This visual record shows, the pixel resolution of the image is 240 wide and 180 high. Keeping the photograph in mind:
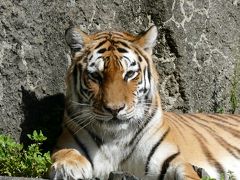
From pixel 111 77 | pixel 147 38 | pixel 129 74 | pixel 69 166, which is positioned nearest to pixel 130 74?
pixel 129 74

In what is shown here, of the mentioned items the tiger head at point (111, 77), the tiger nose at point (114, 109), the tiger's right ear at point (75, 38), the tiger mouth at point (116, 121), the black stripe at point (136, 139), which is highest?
the tiger's right ear at point (75, 38)

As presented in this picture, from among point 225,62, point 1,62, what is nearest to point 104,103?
point 1,62

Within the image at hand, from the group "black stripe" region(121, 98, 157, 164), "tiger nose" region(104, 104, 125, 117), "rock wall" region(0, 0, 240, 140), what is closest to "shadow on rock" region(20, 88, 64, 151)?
"rock wall" region(0, 0, 240, 140)

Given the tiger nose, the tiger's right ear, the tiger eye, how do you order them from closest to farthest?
1. the tiger nose
2. the tiger eye
3. the tiger's right ear

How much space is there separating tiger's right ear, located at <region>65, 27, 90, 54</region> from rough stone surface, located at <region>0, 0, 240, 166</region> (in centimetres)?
41

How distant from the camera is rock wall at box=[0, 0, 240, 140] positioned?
6141 millimetres

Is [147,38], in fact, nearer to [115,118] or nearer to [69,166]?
[115,118]

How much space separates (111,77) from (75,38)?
17.9 inches

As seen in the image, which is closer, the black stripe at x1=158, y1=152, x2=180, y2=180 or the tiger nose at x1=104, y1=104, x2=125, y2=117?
the tiger nose at x1=104, y1=104, x2=125, y2=117

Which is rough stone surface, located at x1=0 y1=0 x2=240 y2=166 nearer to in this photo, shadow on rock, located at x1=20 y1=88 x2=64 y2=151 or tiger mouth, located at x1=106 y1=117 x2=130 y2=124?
shadow on rock, located at x1=20 y1=88 x2=64 y2=151

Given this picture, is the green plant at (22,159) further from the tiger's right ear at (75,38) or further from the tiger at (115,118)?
the tiger's right ear at (75,38)

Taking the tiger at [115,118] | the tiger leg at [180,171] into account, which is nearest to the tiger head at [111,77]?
the tiger at [115,118]

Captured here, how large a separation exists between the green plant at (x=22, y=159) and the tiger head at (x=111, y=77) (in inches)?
13.5

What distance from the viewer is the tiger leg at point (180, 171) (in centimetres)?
560
